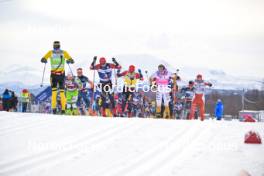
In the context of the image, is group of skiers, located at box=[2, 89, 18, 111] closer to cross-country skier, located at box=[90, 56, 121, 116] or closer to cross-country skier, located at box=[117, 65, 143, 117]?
cross-country skier, located at box=[90, 56, 121, 116]

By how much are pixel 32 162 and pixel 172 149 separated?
2.77 m

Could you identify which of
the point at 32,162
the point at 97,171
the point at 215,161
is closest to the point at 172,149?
the point at 215,161

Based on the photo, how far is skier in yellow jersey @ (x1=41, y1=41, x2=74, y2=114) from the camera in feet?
49.3

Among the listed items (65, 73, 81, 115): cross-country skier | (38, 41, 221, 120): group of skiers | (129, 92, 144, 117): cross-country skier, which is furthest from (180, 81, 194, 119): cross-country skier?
(65, 73, 81, 115): cross-country skier

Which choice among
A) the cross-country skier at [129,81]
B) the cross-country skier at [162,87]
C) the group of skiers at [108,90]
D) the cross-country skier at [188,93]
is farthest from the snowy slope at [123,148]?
the cross-country skier at [188,93]

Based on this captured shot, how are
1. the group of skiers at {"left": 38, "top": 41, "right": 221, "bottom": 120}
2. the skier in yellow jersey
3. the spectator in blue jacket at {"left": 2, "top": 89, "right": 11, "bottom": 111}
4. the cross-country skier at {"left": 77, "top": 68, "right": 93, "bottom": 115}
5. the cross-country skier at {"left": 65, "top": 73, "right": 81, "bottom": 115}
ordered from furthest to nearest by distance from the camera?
the spectator in blue jacket at {"left": 2, "top": 89, "right": 11, "bottom": 111} → the cross-country skier at {"left": 77, "top": 68, "right": 93, "bottom": 115} → the cross-country skier at {"left": 65, "top": 73, "right": 81, "bottom": 115} → the group of skiers at {"left": 38, "top": 41, "right": 221, "bottom": 120} → the skier in yellow jersey

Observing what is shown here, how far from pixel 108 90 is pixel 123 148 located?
6.43 meters

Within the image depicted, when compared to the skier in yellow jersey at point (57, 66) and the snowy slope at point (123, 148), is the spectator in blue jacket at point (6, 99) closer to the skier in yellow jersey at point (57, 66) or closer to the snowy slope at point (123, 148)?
the skier in yellow jersey at point (57, 66)

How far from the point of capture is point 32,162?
881 cm

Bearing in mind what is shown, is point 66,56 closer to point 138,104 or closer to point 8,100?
point 8,100

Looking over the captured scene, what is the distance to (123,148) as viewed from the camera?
32.6ft

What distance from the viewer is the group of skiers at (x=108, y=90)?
15180 millimetres

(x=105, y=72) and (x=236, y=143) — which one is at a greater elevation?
(x=105, y=72)

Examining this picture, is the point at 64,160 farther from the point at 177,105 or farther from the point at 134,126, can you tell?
the point at 177,105
